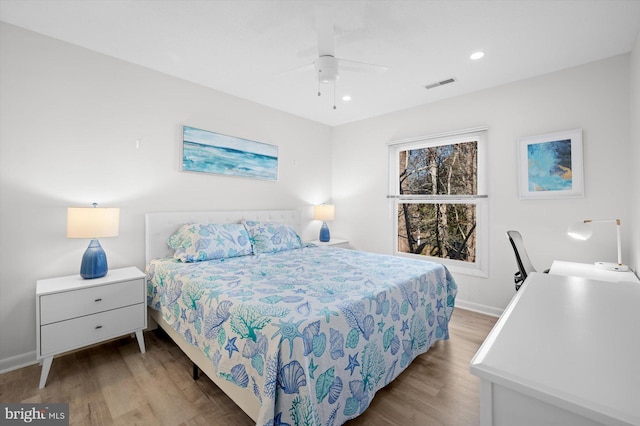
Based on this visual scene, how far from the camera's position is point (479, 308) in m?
3.24

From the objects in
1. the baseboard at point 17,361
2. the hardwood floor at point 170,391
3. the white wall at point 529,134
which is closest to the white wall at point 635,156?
the white wall at point 529,134

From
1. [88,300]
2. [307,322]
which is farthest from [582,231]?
[88,300]

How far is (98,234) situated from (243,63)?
195 cm

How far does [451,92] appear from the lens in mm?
3270

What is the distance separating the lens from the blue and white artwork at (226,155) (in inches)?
120

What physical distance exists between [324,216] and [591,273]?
2.98 metres

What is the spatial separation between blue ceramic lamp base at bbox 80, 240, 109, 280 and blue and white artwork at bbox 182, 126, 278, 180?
1150 mm

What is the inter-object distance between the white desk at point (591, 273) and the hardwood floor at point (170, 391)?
967mm

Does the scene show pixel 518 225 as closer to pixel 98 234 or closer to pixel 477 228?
pixel 477 228

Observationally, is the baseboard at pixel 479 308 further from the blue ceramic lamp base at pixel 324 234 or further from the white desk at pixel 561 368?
the white desk at pixel 561 368

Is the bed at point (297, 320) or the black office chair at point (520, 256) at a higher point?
the black office chair at point (520, 256)

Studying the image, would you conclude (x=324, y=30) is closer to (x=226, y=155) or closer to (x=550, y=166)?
(x=226, y=155)

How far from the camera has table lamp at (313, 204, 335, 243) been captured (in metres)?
4.25

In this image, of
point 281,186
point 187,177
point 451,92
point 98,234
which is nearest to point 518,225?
point 451,92
